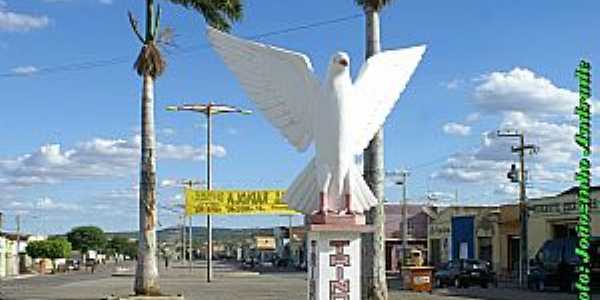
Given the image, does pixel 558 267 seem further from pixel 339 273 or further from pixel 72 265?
pixel 72 265

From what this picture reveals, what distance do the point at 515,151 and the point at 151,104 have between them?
118 feet

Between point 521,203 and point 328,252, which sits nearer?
point 328,252

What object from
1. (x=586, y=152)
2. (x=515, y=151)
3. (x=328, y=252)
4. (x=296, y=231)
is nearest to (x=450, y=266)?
(x=515, y=151)

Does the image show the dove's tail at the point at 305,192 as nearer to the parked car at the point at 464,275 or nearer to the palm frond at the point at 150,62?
the palm frond at the point at 150,62

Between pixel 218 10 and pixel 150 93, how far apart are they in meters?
3.22

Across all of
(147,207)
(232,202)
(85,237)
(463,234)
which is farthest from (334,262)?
(85,237)

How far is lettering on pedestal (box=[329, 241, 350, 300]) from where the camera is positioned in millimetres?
16125

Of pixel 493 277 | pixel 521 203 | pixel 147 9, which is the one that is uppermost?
pixel 147 9

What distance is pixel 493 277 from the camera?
176 ft

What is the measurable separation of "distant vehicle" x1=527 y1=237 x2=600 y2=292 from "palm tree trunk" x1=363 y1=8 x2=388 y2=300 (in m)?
20.8

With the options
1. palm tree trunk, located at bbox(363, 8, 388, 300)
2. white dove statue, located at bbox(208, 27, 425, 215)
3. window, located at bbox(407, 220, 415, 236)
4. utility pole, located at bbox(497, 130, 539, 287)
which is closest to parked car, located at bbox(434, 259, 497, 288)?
utility pole, located at bbox(497, 130, 539, 287)

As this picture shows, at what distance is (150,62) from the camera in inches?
1151

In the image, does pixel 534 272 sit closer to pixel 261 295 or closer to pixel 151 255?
pixel 261 295

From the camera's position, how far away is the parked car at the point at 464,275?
4928 centimetres
